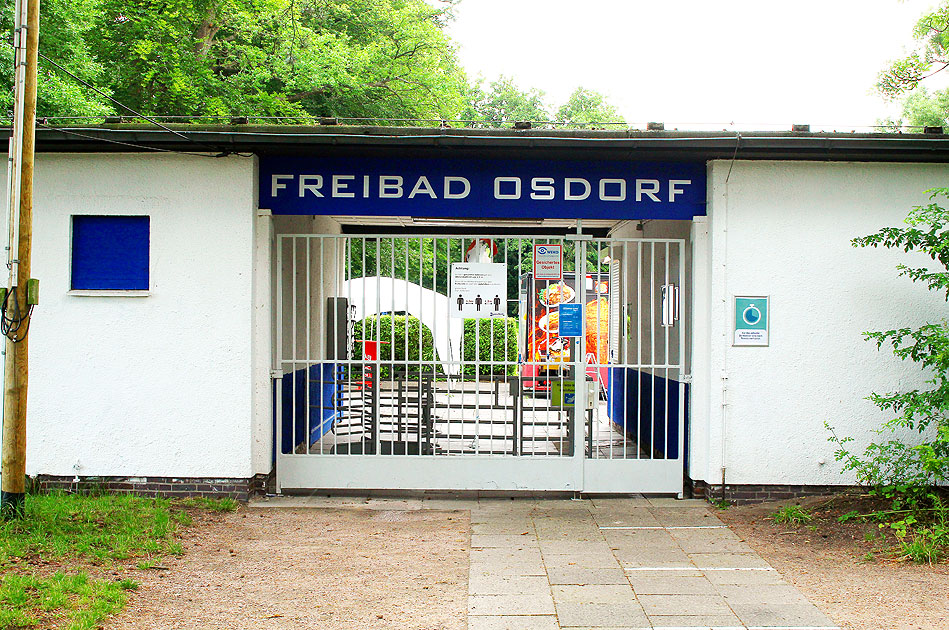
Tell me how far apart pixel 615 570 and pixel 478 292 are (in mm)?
2863

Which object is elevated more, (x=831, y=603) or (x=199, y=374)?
(x=199, y=374)

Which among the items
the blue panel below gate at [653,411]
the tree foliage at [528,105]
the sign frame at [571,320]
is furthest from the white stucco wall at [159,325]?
the tree foliage at [528,105]

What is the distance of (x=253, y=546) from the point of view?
5934mm

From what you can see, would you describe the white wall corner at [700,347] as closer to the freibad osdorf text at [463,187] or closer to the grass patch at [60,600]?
the freibad osdorf text at [463,187]

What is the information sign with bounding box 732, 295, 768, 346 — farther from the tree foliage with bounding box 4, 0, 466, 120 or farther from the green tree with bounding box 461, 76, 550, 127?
the green tree with bounding box 461, 76, 550, 127

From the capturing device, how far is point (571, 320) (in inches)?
291

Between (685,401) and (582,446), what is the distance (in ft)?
3.46

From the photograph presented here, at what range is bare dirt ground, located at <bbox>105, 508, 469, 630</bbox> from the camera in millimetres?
4509

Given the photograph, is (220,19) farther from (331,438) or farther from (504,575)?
(504,575)

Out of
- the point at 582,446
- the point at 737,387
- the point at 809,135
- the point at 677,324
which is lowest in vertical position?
the point at 582,446

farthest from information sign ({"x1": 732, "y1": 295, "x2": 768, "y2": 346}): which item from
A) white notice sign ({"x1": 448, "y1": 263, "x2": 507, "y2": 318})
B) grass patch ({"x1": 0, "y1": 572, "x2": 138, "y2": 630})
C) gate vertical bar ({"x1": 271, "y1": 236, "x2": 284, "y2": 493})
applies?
grass patch ({"x1": 0, "y1": 572, "x2": 138, "y2": 630})

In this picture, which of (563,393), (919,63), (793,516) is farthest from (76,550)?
(919,63)

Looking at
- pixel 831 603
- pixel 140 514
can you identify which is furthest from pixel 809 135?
pixel 140 514

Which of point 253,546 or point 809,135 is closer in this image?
point 253,546
